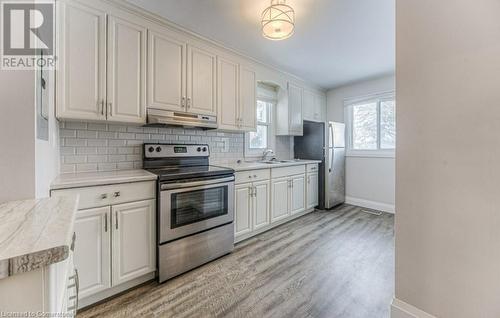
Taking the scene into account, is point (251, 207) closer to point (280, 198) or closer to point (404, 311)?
point (280, 198)

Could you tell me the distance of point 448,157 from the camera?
1179mm

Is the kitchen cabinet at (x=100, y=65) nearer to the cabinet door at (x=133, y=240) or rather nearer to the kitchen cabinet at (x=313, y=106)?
the cabinet door at (x=133, y=240)

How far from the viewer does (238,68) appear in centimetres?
290

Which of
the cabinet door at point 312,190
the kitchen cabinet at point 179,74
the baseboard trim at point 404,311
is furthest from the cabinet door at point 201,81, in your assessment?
the baseboard trim at point 404,311

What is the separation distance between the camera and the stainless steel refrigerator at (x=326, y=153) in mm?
3986

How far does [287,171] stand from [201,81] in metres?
1.79

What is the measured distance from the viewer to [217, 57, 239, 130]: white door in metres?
2.69

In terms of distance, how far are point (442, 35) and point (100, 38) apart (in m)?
2.46

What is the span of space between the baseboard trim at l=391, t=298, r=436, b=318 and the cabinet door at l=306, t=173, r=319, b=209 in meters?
2.41

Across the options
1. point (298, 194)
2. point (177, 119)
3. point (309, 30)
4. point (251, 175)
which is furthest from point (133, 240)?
point (309, 30)

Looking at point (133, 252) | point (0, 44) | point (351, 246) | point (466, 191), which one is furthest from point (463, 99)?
point (133, 252)

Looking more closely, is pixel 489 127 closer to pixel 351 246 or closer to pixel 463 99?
pixel 463 99

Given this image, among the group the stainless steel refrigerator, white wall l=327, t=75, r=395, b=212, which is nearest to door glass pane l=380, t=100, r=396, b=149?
white wall l=327, t=75, r=395, b=212

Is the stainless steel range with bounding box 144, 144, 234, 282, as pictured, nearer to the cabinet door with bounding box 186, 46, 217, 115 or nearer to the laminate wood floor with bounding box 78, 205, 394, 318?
the laminate wood floor with bounding box 78, 205, 394, 318
